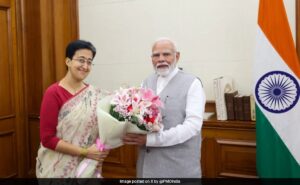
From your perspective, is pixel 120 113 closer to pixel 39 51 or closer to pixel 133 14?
pixel 133 14

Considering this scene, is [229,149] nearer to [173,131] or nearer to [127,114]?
[173,131]

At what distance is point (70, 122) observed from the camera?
1.83 m

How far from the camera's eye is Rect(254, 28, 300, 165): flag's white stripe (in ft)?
7.57

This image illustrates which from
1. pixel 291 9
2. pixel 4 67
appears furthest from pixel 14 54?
pixel 291 9

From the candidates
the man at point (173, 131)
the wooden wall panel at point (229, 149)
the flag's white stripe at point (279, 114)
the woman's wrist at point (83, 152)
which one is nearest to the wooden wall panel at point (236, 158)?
the wooden wall panel at point (229, 149)

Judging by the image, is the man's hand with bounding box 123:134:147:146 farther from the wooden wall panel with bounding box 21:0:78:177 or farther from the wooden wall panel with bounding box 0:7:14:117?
the wooden wall panel with bounding box 0:7:14:117

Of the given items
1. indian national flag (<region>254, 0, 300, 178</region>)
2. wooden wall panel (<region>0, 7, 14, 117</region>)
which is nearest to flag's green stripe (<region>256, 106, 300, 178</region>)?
indian national flag (<region>254, 0, 300, 178</region>)

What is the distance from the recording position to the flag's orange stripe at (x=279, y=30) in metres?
2.33

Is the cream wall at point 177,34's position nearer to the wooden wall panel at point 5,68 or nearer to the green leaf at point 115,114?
the wooden wall panel at point 5,68

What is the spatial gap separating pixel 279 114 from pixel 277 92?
162 millimetres

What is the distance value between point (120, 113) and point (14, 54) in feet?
8.25

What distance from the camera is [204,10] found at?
305 cm

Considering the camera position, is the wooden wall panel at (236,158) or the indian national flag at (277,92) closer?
the indian national flag at (277,92)

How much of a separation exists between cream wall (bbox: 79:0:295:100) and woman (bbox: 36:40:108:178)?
148 centimetres
